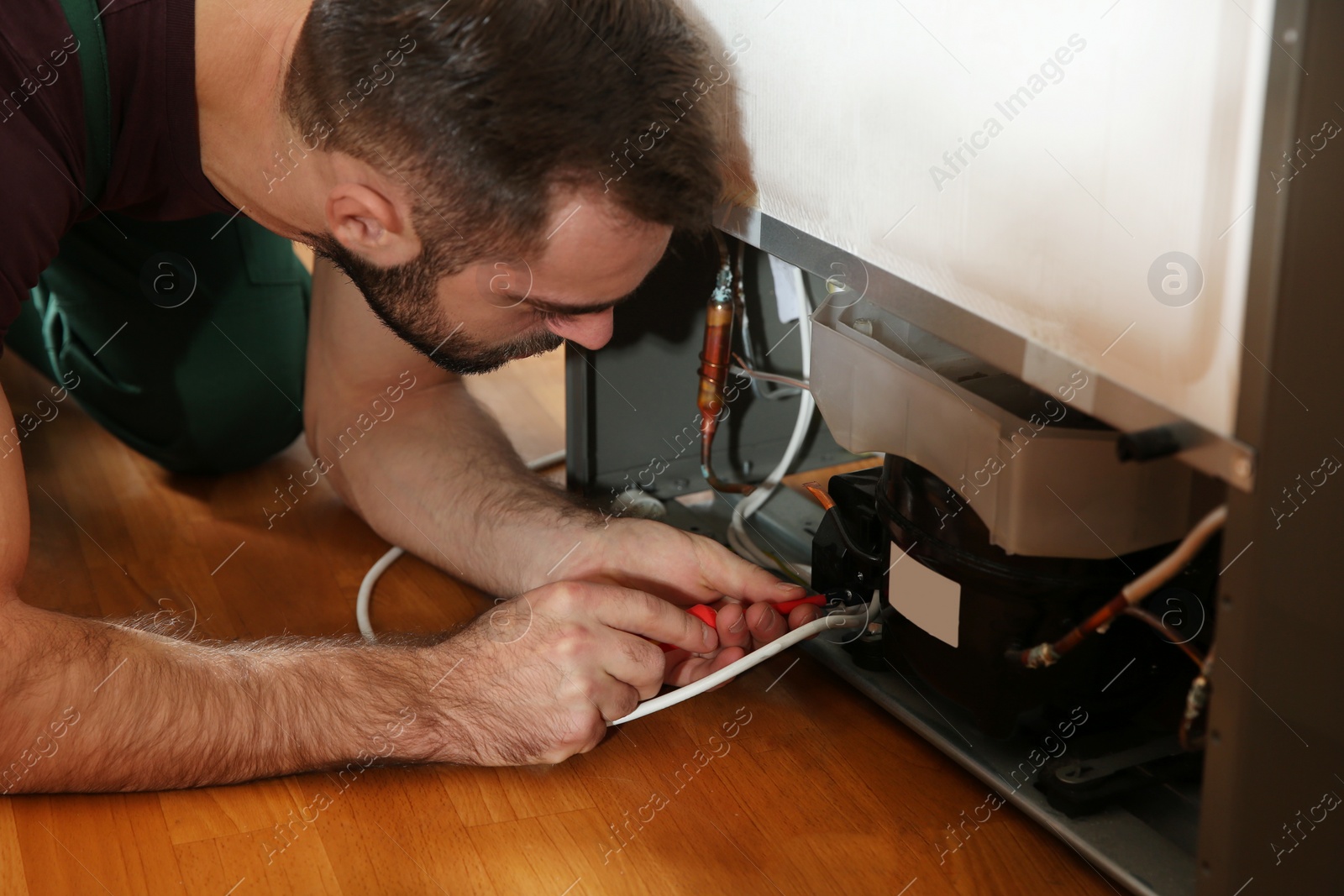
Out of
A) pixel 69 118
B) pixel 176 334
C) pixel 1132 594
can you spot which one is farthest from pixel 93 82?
pixel 1132 594

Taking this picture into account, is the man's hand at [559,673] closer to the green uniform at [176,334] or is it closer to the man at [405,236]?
the man at [405,236]

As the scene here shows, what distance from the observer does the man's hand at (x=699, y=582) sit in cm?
79

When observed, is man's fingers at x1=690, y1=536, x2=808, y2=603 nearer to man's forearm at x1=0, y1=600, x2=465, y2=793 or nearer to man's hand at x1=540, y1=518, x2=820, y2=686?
man's hand at x1=540, y1=518, x2=820, y2=686

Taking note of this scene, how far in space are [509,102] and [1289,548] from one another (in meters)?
0.46

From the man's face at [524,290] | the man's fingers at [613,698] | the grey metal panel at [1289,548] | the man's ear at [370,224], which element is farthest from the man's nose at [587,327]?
the grey metal panel at [1289,548]

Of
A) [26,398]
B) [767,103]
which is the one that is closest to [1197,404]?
[767,103]

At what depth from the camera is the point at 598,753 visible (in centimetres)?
78

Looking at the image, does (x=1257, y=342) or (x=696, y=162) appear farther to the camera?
(x=696, y=162)

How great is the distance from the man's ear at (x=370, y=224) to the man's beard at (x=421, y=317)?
0.01 metres

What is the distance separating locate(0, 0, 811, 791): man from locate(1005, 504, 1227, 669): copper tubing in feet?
0.56

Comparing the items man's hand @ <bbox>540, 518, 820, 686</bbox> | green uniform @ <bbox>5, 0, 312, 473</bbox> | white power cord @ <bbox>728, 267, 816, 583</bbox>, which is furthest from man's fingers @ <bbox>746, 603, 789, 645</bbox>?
green uniform @ <bbox>5, 0, 312, 473</bbox>

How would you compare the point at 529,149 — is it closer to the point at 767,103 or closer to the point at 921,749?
the point at 767,103

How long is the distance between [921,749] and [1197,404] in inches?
16.1

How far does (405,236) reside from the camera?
75 cm
